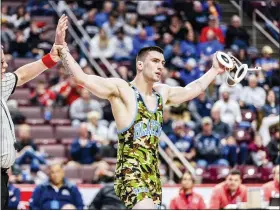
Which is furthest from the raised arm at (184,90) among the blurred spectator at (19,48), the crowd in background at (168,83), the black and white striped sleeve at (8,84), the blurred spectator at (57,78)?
the blurred spectator at (19,48)

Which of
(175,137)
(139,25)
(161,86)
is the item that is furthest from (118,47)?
(161,86)

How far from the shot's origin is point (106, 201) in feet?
45.3

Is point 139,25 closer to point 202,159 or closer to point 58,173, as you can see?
point 202,159

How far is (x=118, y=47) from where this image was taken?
21500 mm

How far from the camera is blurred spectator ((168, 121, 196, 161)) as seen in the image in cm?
1802

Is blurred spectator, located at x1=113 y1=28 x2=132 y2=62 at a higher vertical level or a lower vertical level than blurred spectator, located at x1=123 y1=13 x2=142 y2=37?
lower

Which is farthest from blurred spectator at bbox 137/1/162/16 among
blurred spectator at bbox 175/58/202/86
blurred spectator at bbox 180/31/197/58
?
blurred spectator at bbox 175/58/202/86

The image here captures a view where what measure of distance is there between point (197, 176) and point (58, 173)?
394 cm

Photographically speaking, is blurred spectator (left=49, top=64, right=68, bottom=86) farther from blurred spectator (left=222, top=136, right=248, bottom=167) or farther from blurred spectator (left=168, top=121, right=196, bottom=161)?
blurred spectator (left=222, top=136, right=248, bottom=167)

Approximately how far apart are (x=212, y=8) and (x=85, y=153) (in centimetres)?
701

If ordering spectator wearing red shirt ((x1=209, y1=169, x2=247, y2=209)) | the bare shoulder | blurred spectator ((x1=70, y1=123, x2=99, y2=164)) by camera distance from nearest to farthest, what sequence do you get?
1. the bare shoulder
2. spectator wearing red shirt ((x1=209, y1=169, x2=247, y2=209))
3. blurred spectator ((x1=70, y1=123, x2=99, y2=164))

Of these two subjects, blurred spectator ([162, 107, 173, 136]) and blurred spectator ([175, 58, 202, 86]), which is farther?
blurred spectator ([175, 58, 202, 86])

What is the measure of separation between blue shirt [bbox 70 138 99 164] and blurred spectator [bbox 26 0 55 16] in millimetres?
5436

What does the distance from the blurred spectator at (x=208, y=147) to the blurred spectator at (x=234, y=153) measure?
0.13 meters
